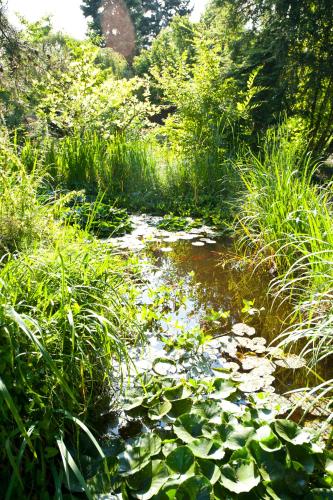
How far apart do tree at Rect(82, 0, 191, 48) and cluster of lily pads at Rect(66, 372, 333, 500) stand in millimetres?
28441

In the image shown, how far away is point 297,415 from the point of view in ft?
5.97

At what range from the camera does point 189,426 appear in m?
1.50

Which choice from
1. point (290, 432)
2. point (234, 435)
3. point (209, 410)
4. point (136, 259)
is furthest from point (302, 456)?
point (136, 259)

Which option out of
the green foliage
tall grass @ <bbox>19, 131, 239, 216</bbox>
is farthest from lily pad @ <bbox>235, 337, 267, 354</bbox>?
tall grass @ <bbox>19, 131, 239, 216</bbox>

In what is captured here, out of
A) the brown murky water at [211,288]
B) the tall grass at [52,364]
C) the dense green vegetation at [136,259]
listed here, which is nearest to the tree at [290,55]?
the dense green vegetation at [136,259]

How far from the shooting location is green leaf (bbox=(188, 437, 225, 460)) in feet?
4.41

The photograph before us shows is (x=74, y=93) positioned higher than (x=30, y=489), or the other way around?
(x=74, y=93)

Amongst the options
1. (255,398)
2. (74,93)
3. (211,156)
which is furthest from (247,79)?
(255,398)

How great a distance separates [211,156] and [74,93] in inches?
120

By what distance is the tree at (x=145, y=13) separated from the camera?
26.7m

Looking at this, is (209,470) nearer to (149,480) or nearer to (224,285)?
(149,480)

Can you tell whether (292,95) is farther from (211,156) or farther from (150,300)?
(150,300)

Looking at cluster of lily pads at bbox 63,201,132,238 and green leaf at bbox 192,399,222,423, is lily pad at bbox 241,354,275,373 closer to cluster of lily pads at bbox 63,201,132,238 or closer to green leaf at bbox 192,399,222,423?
green leaf at bbox 192,399,222,423

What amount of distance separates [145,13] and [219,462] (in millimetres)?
35063
